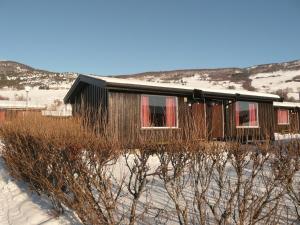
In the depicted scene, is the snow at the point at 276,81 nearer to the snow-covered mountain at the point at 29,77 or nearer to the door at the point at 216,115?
the snow-covered mountain at the point at 29,77

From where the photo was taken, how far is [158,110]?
48.9ft

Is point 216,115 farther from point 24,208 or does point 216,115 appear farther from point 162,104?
point 24,208

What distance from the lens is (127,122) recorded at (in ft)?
46.0

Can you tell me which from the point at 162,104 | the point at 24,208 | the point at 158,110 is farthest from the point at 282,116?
the point at 24,208

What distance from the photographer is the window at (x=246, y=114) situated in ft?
59.2

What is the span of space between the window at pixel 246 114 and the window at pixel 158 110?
4.20 m

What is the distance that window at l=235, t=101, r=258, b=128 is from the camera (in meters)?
18.0

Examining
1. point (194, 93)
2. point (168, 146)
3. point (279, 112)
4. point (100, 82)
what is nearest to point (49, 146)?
point (168, 146)

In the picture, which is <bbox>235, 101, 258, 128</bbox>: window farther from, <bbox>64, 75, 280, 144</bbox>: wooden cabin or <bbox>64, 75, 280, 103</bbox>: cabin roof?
<bbox>64, 75, 280, 103</bbox>: cabin roof

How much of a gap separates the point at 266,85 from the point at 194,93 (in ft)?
221

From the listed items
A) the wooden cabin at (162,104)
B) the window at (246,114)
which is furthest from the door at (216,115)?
the window at (246,114)

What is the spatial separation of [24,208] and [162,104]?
30.0ft

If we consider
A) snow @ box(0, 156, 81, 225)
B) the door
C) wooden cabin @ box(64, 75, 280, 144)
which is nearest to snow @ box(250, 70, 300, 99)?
wooden cabin @ box(64, 75, 280, 144)

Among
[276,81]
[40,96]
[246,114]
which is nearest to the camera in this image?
[246,114]
